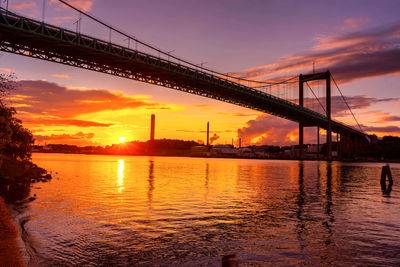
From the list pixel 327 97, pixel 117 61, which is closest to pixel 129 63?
pixel 117 61


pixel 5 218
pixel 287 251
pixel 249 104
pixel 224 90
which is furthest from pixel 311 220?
pixel 249 104

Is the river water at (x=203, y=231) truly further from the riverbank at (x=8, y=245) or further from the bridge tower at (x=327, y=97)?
the bridge tower at (x=327, y=97)

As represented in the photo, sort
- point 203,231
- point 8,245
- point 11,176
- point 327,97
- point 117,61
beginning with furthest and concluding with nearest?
point 327,97
point 117,61
point 11,176
point 203,231
point 8,245

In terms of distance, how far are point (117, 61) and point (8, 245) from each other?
40514mm

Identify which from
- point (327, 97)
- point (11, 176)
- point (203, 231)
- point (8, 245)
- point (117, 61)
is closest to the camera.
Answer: point (8, 245)

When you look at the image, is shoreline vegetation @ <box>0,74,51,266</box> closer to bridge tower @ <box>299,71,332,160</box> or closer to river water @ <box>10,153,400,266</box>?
river water @ <box>10,153,400,266</box>

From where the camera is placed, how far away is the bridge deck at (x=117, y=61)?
115 ft

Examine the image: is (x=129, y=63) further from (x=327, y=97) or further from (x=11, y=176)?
(x=327, y=97)

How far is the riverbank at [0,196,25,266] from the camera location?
6.12 metres

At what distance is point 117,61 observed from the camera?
148ft

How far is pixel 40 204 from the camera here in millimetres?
13703

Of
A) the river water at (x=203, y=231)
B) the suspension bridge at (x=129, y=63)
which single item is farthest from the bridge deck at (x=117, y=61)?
the river water at (x=203, y=231)

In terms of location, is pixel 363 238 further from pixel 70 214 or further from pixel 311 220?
pixel 70 214

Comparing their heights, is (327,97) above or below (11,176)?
above
